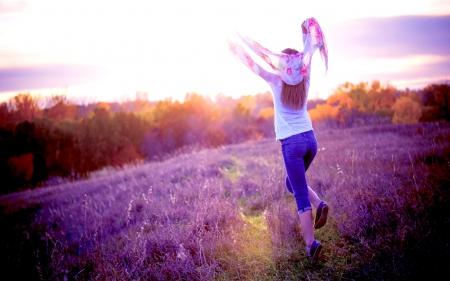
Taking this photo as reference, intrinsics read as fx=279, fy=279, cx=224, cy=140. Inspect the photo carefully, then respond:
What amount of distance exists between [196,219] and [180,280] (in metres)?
1.04

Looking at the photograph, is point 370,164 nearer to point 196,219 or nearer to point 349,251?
point 349,251

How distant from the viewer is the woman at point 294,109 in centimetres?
281

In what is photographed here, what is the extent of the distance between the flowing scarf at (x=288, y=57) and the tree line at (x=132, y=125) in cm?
2020

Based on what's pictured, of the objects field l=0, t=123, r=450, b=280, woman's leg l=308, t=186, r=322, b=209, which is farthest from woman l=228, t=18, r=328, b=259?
field l=0, t=123, r=450, b=280

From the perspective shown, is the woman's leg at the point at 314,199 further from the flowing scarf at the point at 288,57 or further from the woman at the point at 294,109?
the flowing scarf at the point at 288,57

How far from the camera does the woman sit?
281cm

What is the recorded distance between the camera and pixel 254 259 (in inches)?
123

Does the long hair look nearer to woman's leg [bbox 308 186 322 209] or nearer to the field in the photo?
woman's leg [bbox 308 186 322 209]

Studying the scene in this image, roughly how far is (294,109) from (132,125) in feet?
151

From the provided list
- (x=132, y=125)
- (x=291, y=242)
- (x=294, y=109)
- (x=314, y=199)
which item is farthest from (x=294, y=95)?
(x=132, y=125)

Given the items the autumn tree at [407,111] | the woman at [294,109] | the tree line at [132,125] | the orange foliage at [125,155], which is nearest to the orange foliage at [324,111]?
the tree line at [132,125]

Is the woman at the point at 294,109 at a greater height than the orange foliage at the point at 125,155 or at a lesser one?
greater

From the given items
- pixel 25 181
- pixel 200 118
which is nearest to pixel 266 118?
pixel 200 118

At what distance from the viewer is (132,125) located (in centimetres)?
4609
